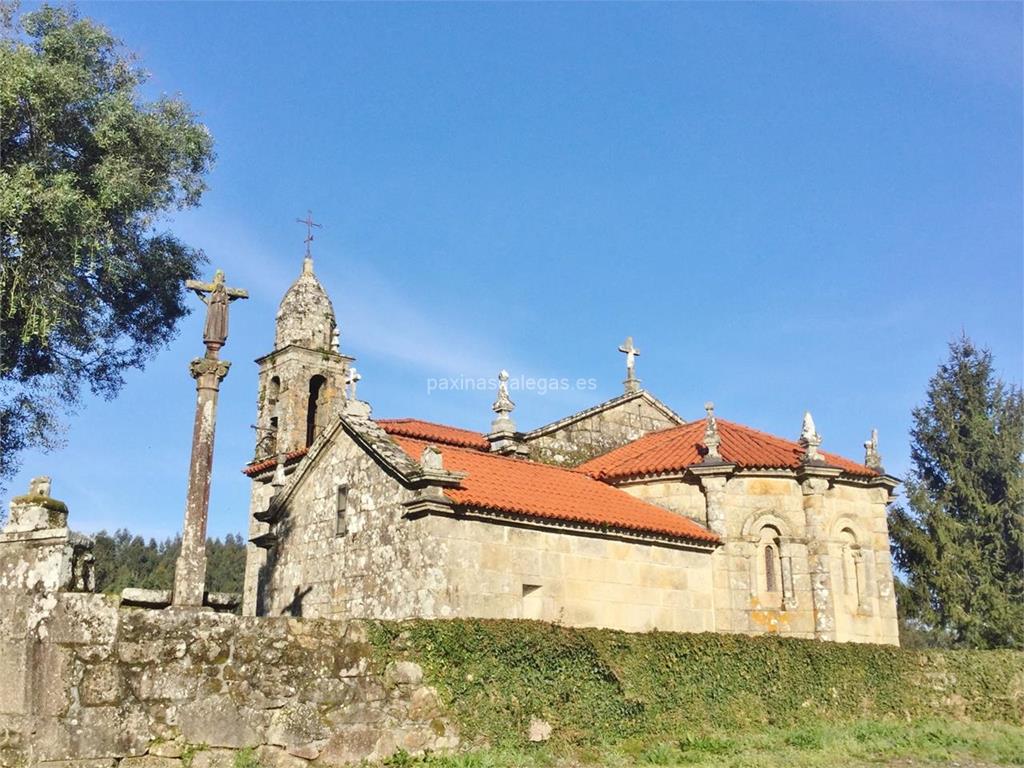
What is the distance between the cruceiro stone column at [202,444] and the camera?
10977mm

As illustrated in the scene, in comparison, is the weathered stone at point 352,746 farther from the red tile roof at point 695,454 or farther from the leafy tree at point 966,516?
the leafy tree at point 966,516

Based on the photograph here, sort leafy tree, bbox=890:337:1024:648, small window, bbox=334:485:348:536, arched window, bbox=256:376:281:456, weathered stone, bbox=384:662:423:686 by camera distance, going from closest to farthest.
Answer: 1. weathered stone, bbox=384:662:423:686
2. small window, bbox=334:485:348:536
3. arched window, bbox=256:376:281:456
4. leafy tree, bbox=890:337:1024:648

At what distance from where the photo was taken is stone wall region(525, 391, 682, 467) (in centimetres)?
2372

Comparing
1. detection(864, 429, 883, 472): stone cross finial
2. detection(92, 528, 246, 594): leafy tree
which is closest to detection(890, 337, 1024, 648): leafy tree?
detection(864, 429, 883, 472): stone cross finial

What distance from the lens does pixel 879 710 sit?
17.9 metres

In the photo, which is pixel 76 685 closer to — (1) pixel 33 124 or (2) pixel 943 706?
(1) pixel 33 124

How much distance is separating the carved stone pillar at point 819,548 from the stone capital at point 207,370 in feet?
44.1

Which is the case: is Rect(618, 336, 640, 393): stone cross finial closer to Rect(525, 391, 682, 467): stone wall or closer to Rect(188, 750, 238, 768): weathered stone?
Rect(525, 391, 682, 467): stone wall

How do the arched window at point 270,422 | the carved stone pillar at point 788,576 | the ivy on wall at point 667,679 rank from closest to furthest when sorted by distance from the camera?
1. the ivy on wall at point 667,679
2. the carved stone pillar at point 788,576
3. the arched window at point 270,422

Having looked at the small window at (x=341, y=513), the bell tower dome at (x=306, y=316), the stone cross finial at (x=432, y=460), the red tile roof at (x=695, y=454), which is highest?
the bell tower dome at (x=306, y=316)

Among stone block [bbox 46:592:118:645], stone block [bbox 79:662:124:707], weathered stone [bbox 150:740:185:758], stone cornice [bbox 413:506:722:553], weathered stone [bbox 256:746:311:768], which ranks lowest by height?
weathered stone [bbox 256:746:311:768]

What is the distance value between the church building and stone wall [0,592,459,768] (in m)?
4.79

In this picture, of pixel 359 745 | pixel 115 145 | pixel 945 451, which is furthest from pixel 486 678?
pixel 945 451

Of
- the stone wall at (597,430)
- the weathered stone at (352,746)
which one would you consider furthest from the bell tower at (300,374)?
the weathered stone at (352,746)
